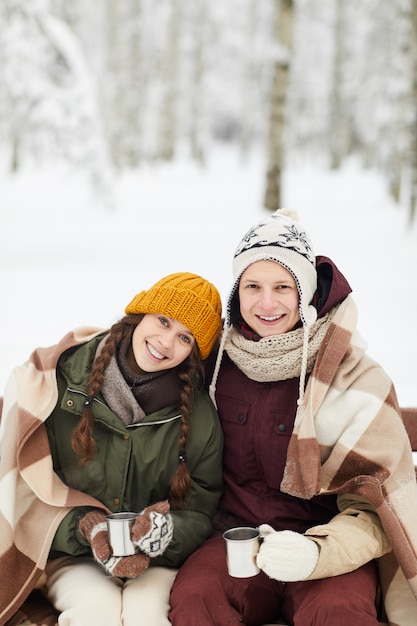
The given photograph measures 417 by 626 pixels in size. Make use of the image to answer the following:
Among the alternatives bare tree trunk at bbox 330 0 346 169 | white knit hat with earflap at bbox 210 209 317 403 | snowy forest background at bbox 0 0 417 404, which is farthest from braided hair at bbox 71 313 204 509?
bare tree trunk at bbox 330 0 346 169

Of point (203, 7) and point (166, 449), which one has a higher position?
point (203, 7)

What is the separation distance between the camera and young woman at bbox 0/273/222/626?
264 centimetres

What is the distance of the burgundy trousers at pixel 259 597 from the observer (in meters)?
2.36

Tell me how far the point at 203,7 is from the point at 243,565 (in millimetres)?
23328

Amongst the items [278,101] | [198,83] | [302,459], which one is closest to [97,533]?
[302,459]

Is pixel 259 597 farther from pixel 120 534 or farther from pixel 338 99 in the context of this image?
pixel 338 99

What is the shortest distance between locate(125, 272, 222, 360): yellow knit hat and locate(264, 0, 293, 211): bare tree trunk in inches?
387

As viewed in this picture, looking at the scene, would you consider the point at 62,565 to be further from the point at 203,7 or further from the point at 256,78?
the point at 256,78

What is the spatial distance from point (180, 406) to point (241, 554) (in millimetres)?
702

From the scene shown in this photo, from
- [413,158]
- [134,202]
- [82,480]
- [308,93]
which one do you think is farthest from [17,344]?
[308,93]

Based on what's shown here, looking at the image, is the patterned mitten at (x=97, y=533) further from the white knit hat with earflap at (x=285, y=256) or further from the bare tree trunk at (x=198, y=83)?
the bare tree trunk at (x=198, y=83)

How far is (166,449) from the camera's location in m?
2.79

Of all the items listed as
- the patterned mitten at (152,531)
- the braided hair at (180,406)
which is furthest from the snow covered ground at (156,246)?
the patterned mitten at (152,531)

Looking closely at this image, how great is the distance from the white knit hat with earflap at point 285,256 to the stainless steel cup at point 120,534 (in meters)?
0.72
